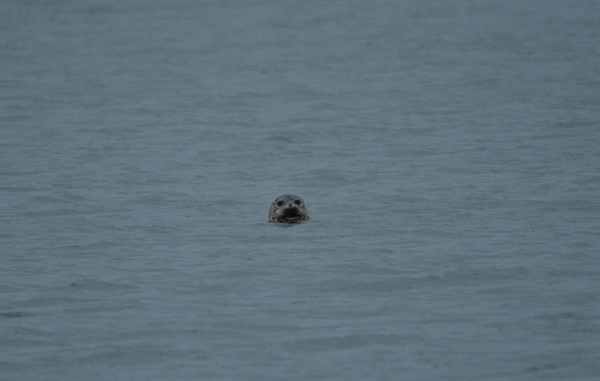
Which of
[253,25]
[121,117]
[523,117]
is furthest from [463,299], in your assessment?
[253,25]

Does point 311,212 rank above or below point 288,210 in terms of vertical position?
above

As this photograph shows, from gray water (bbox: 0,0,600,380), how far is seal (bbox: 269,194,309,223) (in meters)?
0.22

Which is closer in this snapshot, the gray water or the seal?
the gray water

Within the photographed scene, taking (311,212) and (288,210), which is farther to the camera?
(311,212)

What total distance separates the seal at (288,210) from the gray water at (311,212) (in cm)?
22

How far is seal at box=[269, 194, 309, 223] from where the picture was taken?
1695 cm

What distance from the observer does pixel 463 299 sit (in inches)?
501

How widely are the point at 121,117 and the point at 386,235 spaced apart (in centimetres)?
1494

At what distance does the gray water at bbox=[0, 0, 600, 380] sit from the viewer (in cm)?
1135

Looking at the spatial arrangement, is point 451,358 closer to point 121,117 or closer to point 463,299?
point 463,299

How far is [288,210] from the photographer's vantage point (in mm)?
16938

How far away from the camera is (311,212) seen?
1811 centimetres

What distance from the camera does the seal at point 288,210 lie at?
17.0m

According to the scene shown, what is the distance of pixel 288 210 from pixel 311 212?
1.22m
